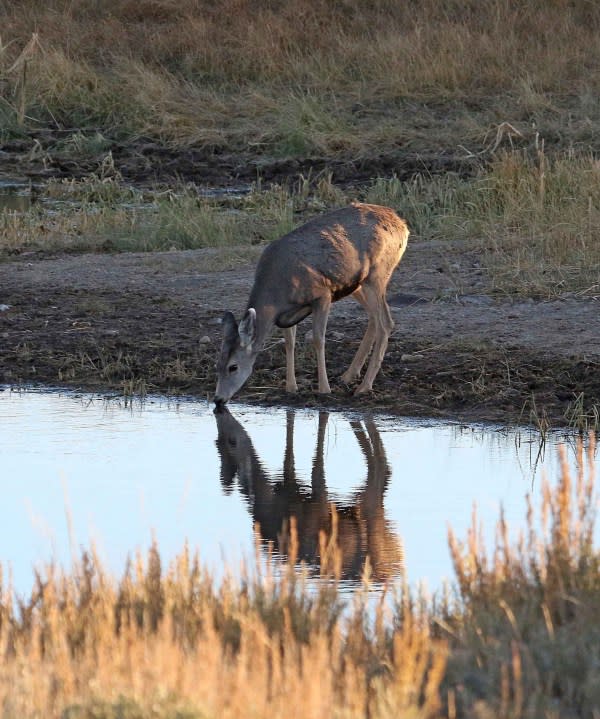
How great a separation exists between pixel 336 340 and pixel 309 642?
7.02 meters

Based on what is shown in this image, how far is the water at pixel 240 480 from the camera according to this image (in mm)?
7652

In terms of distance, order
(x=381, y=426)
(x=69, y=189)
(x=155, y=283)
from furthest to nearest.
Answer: (x=69, y=189)
(x=155, y=283)
(x=381, y=426)

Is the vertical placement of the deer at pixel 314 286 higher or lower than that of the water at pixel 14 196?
lower

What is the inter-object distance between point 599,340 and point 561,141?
10.2 meters

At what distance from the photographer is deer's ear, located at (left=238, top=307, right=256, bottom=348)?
1088 centimetres

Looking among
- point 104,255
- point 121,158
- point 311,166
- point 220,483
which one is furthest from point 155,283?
point 121,158

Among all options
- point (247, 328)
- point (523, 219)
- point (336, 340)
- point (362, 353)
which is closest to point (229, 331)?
point (247, 328)

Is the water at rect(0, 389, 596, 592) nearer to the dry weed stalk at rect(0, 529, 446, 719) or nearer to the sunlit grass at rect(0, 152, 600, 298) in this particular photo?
the dry weed stalk at rect(0, 529, 446, 719)

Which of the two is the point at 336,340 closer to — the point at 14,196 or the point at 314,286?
the point at 314,286

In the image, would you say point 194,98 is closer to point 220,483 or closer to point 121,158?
point 121,158

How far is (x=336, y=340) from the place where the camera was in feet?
41.7

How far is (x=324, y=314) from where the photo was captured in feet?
36.6

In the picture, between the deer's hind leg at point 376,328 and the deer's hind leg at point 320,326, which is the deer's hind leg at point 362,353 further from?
the deer's hind leg at point 320,326

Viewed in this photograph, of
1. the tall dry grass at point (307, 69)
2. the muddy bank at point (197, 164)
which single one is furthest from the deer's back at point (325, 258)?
the tall dry grass at point (307, 69)
